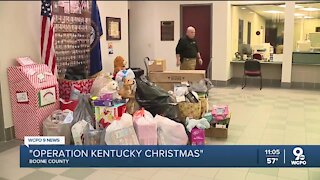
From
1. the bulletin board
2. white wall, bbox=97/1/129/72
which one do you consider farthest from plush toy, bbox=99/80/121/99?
white wall, bbox=97/1/129/72

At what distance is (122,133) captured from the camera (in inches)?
93.9

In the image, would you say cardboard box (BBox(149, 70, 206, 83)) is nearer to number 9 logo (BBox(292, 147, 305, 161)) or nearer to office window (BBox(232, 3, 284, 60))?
office window (BBox(232, 3, 284, 60))

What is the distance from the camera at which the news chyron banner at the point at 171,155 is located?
1.50 metres

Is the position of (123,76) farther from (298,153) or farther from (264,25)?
(298,153)

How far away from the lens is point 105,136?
238 centimetres

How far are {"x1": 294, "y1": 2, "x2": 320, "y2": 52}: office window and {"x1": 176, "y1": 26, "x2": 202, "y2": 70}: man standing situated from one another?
796 mm

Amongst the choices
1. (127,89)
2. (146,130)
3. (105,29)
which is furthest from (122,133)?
(105,29)

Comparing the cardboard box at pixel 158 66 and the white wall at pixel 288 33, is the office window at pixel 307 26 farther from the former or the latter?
the cardboard box at pixel 158 66

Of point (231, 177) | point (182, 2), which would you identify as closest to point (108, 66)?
point (182, 2)

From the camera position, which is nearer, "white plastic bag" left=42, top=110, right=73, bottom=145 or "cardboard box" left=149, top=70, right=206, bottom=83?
"white plastic bag" left=42, top=110, right=73, bottom=145

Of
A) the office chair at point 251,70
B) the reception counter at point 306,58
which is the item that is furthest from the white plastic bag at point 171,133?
the office chair at point 251,70

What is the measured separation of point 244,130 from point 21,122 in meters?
2.23

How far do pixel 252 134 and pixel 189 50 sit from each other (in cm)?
111

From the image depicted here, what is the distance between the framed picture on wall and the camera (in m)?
4.20
